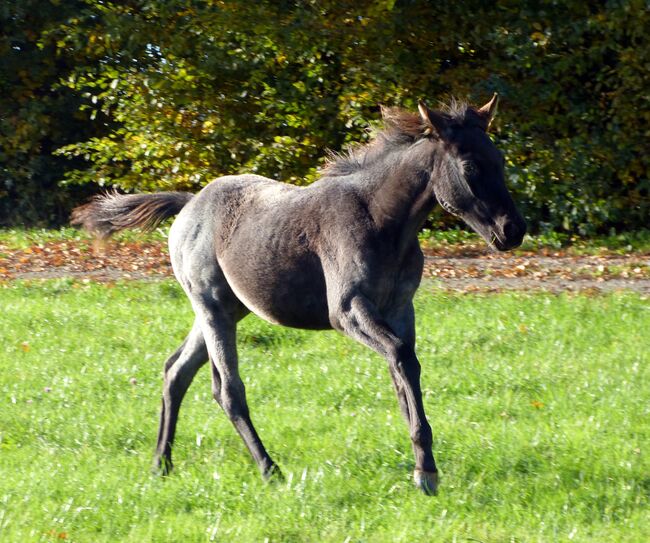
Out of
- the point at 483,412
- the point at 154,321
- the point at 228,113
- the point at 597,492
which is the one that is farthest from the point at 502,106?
the point at 597,492

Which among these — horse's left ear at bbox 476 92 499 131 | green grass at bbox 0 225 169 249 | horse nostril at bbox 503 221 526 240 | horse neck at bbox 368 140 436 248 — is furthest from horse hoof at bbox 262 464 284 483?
green grass at bbox 0 225 169 249

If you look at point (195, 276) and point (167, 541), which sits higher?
point (195, 276)

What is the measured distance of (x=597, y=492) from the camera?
588cm

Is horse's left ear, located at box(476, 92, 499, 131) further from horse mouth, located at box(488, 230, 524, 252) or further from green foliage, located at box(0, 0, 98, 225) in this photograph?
green foliage, located at box(0, 0, 98, 225)

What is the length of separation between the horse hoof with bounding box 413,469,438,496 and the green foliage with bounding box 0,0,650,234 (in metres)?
10.8

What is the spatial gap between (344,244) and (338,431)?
1.61 meters

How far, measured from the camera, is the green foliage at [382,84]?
16.1 meters

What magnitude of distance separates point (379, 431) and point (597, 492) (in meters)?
1.63

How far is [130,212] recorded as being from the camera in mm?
7359

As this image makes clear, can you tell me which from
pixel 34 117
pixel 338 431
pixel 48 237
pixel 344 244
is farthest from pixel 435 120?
pixel 34 117

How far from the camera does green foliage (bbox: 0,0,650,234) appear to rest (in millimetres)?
16141

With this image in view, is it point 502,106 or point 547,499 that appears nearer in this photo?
point 547,499

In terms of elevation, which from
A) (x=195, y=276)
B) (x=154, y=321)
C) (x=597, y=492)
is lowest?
(x=154, y=321)

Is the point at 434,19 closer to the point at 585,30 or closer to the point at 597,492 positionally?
the point at 585,30
